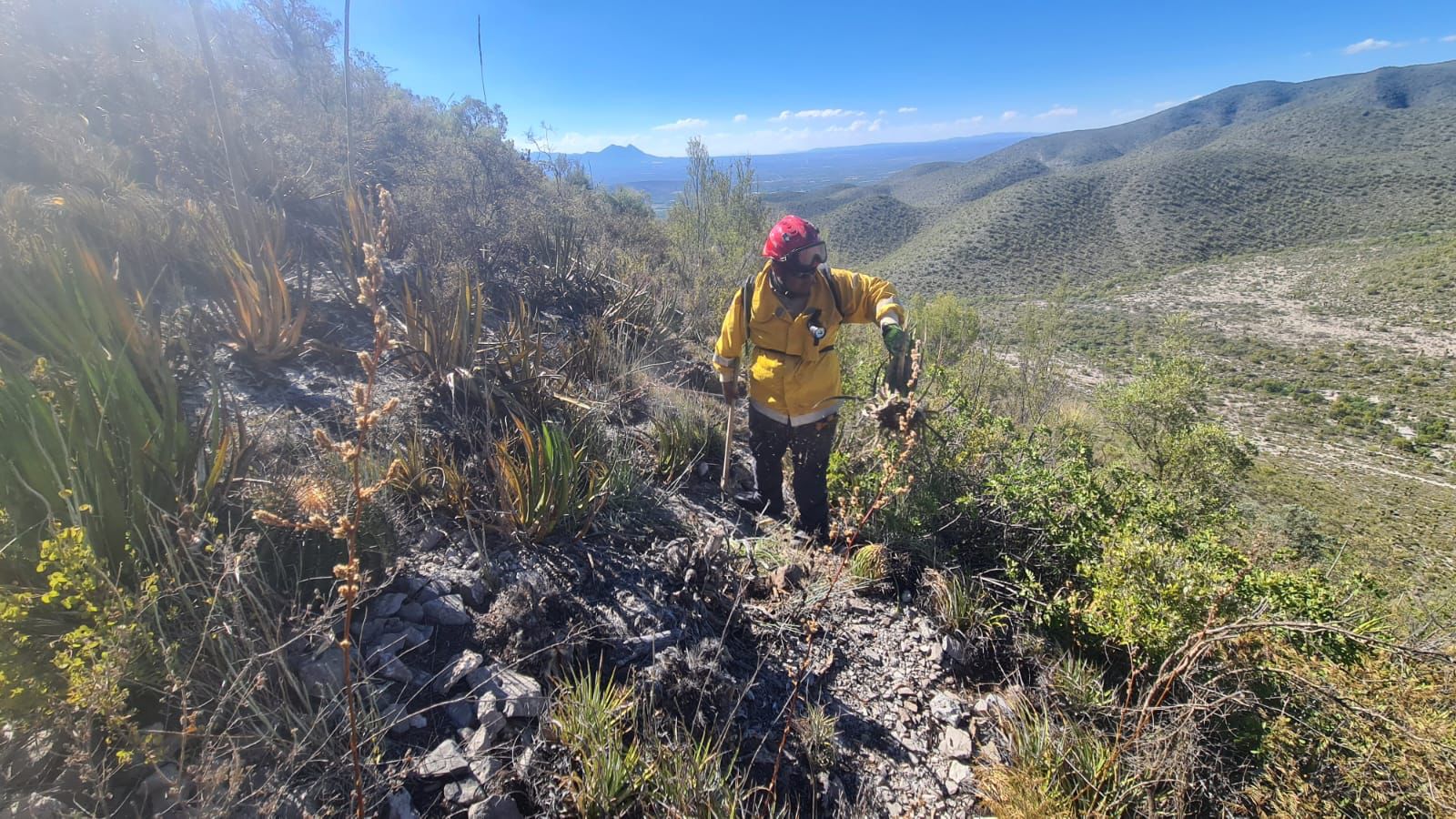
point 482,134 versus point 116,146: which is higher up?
point 482,134

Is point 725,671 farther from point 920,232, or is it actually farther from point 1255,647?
point 920,232

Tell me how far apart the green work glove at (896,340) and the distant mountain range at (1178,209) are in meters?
40.1

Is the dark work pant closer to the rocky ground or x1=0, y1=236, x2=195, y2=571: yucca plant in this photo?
the rocky ground

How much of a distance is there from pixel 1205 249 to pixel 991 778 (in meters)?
69.0

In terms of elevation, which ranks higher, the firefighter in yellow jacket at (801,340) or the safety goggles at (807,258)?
the safety goggles at (807,258)

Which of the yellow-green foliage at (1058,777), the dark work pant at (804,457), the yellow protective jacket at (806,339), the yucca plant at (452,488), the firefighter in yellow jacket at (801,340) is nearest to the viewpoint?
the yellow-green foliage at (1058,777)

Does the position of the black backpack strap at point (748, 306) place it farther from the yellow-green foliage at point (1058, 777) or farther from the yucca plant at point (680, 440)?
the yellow-green foliage at point (1058, 777)

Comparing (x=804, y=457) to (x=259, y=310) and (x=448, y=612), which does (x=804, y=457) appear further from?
(x=259, y=310)

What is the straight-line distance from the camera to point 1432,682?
195cm

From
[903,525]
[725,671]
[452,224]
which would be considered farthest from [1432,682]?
[452,224]

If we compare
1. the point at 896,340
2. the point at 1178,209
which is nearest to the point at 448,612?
the point at 896,340

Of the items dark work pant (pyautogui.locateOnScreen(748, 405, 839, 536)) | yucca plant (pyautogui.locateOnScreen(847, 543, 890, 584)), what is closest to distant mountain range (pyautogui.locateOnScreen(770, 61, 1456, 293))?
dark work pant (pyautogui.locateOnScreen(748, 405, 839, 536))

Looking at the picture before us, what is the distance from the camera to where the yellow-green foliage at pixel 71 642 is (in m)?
1.09

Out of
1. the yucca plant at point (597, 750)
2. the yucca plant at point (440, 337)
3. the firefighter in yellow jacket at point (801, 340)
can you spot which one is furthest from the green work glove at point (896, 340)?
the yucca plant at point (440, 337)
